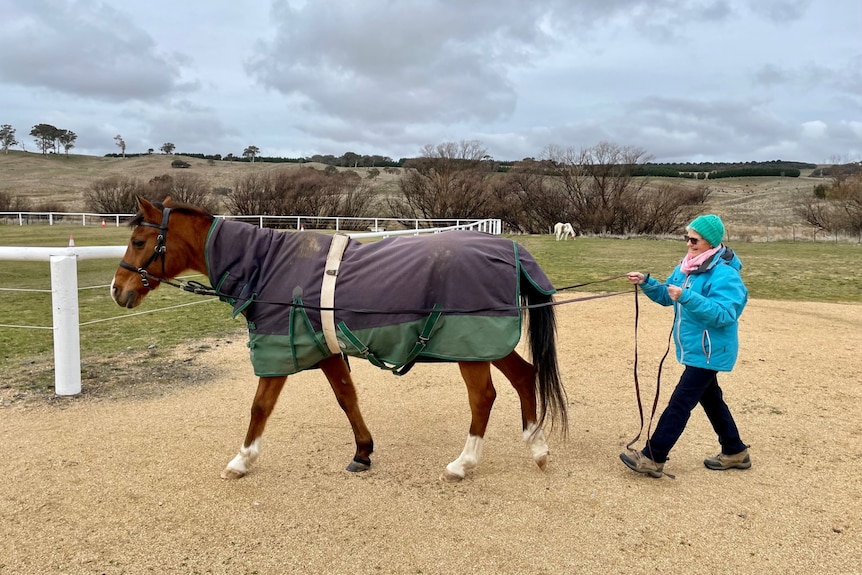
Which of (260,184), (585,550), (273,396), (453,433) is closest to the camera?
(585,550)

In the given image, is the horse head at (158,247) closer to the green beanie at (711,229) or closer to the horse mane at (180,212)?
the horse mane at (180,212)

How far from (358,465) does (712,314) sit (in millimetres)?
2296

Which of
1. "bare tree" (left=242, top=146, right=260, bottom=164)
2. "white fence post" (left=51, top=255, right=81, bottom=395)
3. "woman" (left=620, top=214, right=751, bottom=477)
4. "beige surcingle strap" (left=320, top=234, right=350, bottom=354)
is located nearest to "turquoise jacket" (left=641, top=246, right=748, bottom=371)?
"woman" (left=620, top=214, right=751, bottom=477)

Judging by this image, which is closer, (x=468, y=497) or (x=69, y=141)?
(x=468, y=497)

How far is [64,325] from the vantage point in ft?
15.8

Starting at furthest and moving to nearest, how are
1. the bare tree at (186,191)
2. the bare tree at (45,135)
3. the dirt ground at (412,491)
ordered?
1. the bare tree at (45,135)
2. the bare tree at (186,191)
3. the dirt ground at (412,491)

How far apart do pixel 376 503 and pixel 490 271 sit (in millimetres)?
1478

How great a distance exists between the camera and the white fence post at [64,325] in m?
4.80

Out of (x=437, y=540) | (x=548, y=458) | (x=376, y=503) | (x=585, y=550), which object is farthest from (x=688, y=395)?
(x=376, y=503)

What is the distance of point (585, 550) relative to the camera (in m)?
2.77

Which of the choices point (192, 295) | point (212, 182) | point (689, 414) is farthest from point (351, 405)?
point (212, 182)

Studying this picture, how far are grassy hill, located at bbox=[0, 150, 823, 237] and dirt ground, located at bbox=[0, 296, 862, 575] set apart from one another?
28.8 meters

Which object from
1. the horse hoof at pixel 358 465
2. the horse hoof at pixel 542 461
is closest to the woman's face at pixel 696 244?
the horse hoof at pixel 542 461

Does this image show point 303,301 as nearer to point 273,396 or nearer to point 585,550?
point 273,396
